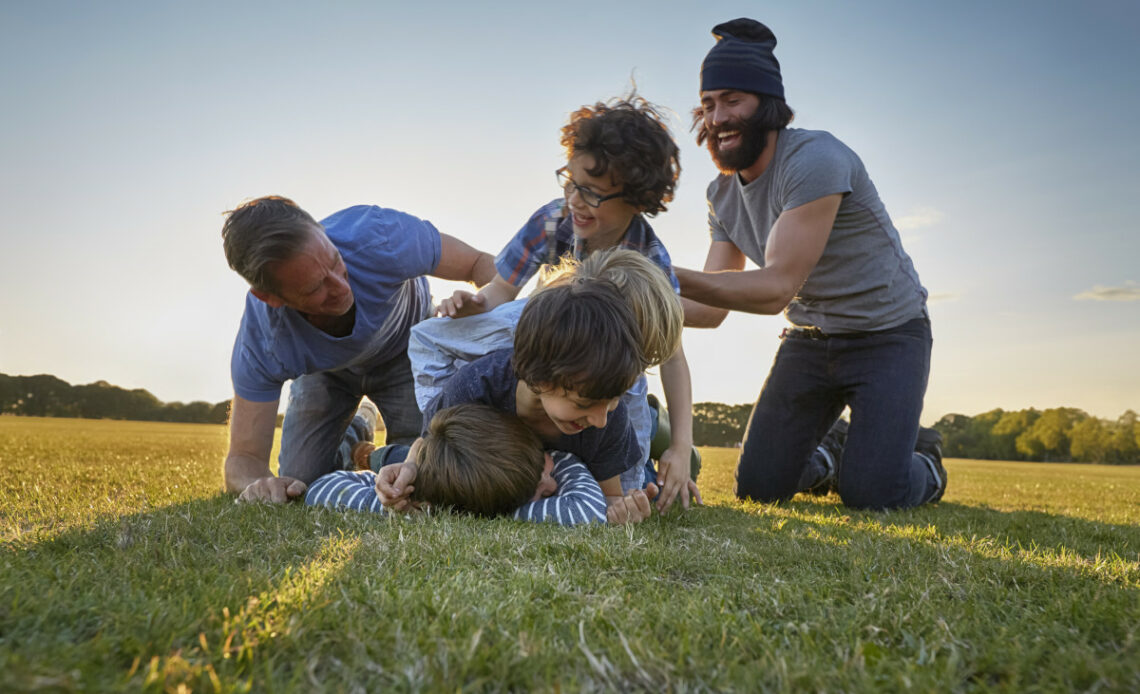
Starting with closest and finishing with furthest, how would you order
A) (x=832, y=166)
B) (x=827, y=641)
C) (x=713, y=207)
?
(x=827, y=641) → (x=832, y=166) → (x=713, y=207)

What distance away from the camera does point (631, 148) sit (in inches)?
165

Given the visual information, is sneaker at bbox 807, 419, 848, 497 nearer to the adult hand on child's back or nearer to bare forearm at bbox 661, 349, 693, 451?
bare forearm at bbox 661, 349, 693, 451

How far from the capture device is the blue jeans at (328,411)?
5488 mm

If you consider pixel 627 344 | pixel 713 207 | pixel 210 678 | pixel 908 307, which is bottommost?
pixel 210 678

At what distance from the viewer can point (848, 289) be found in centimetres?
518

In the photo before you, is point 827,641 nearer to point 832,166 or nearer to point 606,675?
point 606,675

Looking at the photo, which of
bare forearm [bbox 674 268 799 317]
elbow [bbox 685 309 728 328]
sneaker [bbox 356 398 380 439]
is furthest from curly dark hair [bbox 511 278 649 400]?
sneaker [bbox 356 398 380 439]

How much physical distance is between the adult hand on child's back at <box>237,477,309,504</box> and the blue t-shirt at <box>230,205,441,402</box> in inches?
30.1

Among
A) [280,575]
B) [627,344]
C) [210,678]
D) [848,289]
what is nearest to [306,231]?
[627,344]

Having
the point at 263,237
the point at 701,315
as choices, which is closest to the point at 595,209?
the point at 701,315

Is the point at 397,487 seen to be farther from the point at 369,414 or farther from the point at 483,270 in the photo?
the point at 369,414

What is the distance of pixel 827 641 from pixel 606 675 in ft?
1.99

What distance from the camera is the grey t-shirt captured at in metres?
4.92

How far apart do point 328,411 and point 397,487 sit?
243cm
